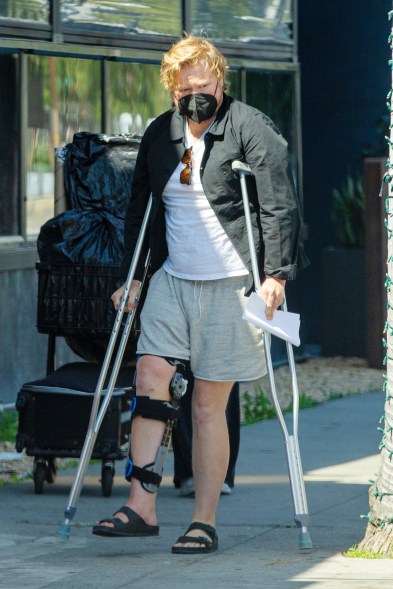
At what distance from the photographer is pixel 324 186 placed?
14391 mm

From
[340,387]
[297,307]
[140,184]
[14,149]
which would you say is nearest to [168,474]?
[140,184]

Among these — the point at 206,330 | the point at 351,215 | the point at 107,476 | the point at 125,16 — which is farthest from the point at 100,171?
the point at 351,215

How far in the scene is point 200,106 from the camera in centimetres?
591

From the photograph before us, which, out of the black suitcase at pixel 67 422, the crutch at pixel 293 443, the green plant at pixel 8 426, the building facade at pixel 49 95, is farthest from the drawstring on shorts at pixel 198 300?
the building facade at pixel 49 95

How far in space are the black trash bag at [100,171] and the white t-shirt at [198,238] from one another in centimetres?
172

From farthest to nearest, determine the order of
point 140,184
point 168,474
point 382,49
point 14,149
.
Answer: point 382,49 → point 14,149 → point 168,474 → point 140,184

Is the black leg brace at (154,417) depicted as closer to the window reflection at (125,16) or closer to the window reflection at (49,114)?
the window reflection at (49,114)

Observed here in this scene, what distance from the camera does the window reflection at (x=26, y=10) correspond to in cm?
984

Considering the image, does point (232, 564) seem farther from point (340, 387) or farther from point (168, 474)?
point (340, 387)

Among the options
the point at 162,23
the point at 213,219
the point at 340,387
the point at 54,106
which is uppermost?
the point at 162,23

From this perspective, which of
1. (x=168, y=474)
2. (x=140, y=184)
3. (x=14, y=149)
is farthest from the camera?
(x=14, y=149)

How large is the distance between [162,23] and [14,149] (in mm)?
1916

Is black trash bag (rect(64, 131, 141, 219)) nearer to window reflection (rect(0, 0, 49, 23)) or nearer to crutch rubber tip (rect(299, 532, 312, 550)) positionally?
window reflection (rect(0, 0, 49, 23))

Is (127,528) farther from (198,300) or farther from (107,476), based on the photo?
(107,476)
